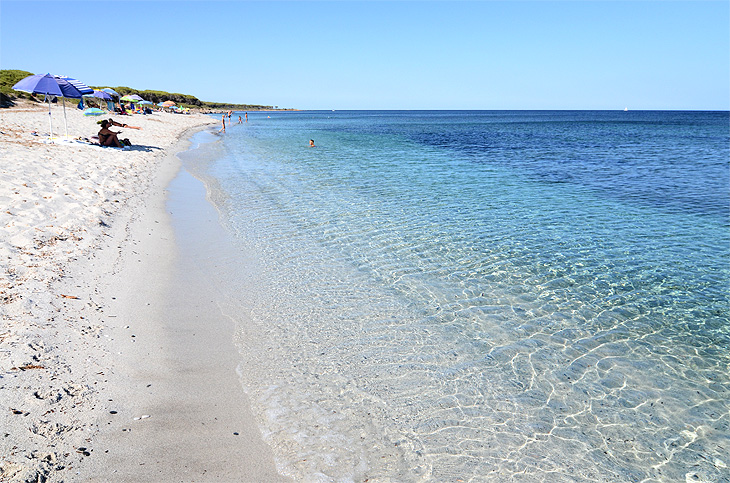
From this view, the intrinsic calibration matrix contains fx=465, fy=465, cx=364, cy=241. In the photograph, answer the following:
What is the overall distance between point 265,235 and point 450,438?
8196 millimetres

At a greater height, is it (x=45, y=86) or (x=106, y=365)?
(x=45, y=86)

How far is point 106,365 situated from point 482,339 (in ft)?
16.3

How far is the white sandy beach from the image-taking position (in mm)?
4078

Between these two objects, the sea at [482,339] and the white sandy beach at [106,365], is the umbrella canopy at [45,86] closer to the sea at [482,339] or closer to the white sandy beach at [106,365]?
the sea at [482,339]

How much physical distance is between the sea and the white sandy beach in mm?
488

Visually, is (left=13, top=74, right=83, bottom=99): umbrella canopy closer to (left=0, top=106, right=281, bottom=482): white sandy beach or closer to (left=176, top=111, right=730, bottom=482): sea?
(left=176, top=111, right=730, bottom=482): sea

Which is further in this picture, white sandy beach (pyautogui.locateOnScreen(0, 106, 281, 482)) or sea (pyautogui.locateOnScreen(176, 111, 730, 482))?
sea (pyautogui.locateOnScreen(176, 111, 730, 482))

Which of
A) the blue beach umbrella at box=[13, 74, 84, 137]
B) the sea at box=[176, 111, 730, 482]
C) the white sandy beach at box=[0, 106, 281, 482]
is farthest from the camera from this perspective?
the blue beach umbrella at box=[13, 74, 84, 137]

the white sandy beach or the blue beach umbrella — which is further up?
the blue beach umbrella

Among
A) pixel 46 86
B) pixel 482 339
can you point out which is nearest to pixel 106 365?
pixel 482 339

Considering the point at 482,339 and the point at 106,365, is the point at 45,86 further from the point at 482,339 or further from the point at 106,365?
the point at 482,339

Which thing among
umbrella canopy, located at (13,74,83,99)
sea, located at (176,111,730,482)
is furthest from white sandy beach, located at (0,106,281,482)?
umbrella canopy, located at (13,74,83,99)

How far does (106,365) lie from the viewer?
5.51 m

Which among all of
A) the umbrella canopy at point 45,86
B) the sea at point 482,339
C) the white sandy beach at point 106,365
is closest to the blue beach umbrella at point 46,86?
the umbrella canopy at point 45,86
